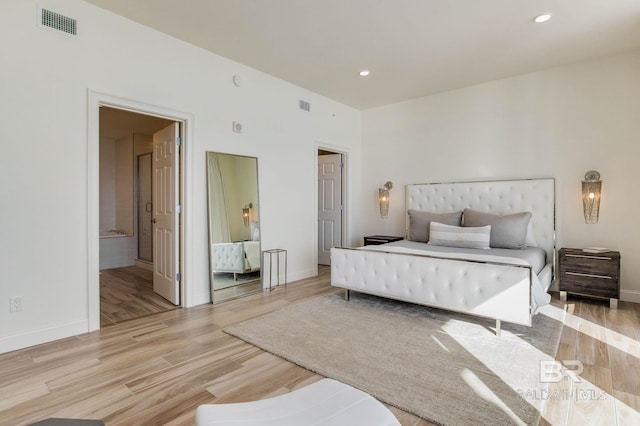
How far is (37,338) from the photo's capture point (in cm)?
266

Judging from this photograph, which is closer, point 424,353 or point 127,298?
point 424,353

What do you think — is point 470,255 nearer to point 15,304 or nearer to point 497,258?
point 497,258

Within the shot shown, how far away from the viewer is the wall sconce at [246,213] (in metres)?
4.23

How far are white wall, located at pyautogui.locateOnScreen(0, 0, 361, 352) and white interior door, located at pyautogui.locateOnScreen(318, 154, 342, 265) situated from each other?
101 inches

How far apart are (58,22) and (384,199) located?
15.3 ft

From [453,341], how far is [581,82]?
365 cm

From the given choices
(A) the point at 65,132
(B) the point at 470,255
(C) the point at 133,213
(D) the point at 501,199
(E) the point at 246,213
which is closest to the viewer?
(A) the point at 65,132

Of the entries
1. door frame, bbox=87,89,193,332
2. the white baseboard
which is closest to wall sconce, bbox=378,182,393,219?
door frame, bbox=87,89,193,332

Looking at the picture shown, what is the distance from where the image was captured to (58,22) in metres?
2.73

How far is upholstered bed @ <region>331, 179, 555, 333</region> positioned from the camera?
9.19 ft

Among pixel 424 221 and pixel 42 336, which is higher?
pixel 424 221

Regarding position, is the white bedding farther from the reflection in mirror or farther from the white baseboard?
the white baseboard

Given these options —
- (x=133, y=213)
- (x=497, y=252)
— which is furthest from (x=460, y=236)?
(x=133, y=213)

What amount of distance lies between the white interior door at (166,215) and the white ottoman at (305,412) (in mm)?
2789
